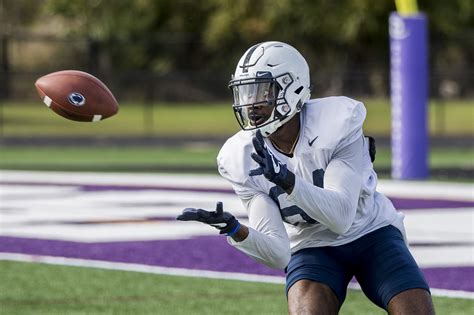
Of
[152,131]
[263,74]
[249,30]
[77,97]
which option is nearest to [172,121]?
[152,131]

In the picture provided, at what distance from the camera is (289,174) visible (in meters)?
4.52

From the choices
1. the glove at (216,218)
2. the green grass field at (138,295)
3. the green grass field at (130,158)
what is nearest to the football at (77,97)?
the glove at (216,218)

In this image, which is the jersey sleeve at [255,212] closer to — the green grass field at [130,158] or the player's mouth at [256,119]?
the player's mouth at [256,119]

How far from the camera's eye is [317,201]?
4.65 m

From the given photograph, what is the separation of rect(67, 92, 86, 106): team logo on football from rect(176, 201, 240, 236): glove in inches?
45.3

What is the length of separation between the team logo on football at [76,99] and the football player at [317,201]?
0.78 metres

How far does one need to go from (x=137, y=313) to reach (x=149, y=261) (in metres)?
1.78

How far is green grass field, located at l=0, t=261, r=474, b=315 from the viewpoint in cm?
684

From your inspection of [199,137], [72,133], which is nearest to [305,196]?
[199,137]

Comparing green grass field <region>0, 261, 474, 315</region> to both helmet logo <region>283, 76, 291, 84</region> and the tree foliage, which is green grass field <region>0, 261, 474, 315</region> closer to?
helmet logo <region>283, 76, 291, 84</region>

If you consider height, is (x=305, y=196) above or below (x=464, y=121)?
above

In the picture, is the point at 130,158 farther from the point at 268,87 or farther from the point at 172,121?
the point at 268,87

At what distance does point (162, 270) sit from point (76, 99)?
286 cm

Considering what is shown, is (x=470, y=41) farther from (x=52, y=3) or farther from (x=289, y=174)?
(x=289, y=174)
